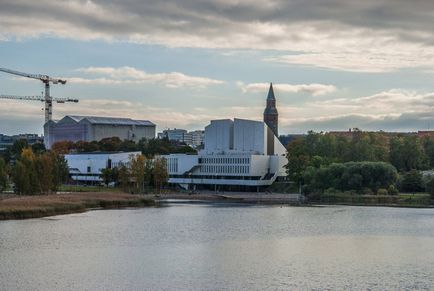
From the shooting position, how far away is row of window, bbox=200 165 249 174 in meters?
128

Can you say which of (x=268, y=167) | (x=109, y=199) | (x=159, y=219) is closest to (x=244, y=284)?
(x=159, y=219)

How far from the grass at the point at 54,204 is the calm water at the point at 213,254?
2324 millimetres

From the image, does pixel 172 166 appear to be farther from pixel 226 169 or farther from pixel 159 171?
pixel 159 171

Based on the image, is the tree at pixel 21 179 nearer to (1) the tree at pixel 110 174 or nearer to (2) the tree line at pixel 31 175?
(2) the tree line at pixel 31 175

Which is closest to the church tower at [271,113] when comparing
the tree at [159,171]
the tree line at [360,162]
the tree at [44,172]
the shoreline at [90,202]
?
the tree line at [360,162]

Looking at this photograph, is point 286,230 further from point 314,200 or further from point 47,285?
point 314,200

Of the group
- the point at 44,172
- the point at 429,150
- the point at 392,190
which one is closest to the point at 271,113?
the point at 429,150

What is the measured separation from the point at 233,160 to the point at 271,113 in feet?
182

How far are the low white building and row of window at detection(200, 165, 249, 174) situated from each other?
15.9 meters

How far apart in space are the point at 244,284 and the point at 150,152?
427 feet

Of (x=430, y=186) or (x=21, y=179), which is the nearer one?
(x=21, y=179)

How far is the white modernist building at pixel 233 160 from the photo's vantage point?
128 metres

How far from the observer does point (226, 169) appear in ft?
431

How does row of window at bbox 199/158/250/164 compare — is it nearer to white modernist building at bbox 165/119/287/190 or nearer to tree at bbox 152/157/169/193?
white modernist building at bbox 165/119/287/190
